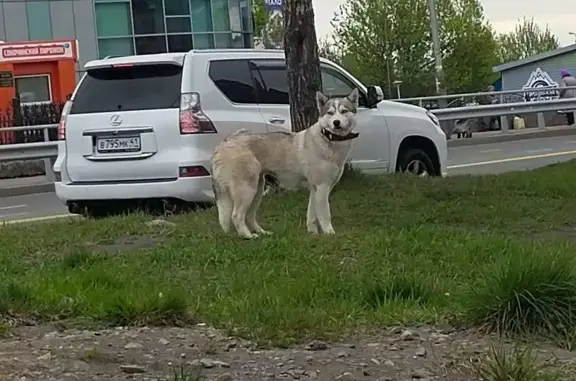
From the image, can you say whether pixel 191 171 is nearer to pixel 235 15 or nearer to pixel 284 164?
pixel 284 164

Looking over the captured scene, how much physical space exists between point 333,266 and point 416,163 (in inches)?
269

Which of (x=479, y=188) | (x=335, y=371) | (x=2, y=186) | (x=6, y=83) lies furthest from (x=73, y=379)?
(x=6, y=83)

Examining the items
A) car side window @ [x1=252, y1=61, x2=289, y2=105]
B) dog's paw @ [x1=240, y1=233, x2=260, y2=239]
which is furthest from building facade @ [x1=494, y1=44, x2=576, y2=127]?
dog's paw @ [x1=240, y1=233, x2=260, y2=239]

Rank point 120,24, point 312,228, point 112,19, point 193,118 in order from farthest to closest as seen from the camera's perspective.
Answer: point 112,19 → point 120,24 → point 193,118 → point 312,228

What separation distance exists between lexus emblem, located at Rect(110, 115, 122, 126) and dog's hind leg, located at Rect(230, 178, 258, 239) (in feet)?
8.86

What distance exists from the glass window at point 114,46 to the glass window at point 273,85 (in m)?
33.3

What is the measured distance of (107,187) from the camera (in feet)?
37.5

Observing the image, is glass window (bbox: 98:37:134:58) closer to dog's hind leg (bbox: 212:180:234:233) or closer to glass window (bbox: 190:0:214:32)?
glass window (bbox: 190:0:214:32)

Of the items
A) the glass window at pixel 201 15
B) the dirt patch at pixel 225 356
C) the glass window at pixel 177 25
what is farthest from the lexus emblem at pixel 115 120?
the glass window at pixel 201 15

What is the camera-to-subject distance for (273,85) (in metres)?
12.6

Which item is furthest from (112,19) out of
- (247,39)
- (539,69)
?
(539,69)

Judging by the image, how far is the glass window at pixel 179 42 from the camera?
148 feet

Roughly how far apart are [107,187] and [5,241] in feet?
6.99

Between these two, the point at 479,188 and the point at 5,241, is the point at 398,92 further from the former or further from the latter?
the point at 5,241
